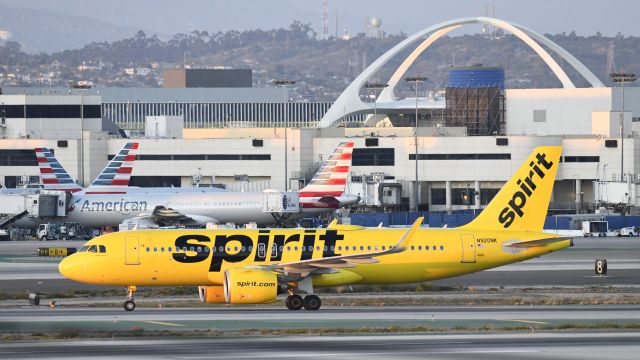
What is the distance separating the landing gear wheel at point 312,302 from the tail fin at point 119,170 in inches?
2852

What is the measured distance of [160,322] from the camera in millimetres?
57469

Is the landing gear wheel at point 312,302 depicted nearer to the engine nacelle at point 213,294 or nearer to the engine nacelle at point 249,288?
the engine nacelle at point 249,288

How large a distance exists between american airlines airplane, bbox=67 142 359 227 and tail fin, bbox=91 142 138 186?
705cm

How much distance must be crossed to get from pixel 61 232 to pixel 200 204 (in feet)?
37.6

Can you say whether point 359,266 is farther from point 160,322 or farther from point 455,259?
point 160,322

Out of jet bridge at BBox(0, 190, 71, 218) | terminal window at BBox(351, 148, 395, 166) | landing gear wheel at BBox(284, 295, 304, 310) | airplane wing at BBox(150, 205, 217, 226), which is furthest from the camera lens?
terminal window at BBox(351, 148, 395, 166)

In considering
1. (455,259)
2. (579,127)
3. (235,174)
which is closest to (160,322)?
(455,259)

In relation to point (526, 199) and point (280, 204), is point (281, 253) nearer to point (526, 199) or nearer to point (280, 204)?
point (526, 199)

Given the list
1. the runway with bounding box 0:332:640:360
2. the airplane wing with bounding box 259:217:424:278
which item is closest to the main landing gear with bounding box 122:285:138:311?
the airplane wing with bounding box 259:217:424:278

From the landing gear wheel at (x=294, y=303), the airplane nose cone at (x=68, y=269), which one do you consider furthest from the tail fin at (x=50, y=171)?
the landing gear wheel at (x=294, y=303)

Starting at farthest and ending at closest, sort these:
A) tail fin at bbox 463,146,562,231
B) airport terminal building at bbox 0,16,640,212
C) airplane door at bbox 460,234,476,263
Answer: airport terminal building at bbox 0,16,640,212, tail fin at bbox 463,146,562,231, airplane door at bbox 460,234,476,263

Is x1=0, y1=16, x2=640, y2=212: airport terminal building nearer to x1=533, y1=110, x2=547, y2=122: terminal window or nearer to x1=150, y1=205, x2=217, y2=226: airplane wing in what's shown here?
x1=533, y1=110, x2=547, y2=122: terminal window

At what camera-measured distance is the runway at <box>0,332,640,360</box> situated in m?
47.4

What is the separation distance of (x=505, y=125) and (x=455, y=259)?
118381 mm
